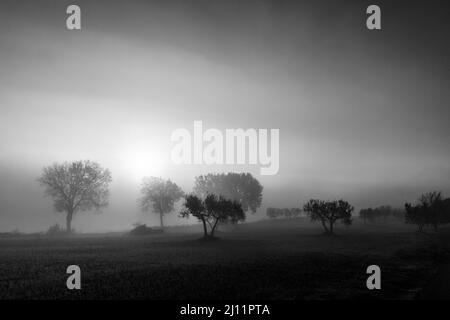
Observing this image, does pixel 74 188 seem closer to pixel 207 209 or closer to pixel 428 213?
pixel 207 209

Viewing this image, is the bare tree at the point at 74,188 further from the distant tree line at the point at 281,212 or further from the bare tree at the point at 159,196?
the distant tree line at the point at 281,212

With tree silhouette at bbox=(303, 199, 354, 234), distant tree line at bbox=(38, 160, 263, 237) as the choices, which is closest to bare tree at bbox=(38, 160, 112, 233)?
distant tree line at bbox=(38, 160, 263, 237)

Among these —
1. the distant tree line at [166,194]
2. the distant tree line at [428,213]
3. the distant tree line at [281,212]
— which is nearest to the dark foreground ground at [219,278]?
the distant tree line at [166,194]

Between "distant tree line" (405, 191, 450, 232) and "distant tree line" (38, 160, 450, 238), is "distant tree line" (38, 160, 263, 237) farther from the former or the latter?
"distant tree line" (405, 191, 450, 232)

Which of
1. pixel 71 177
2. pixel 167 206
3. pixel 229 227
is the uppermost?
pixel 71 177

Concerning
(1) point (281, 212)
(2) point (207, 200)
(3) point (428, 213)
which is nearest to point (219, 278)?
(2) point (207, 200)

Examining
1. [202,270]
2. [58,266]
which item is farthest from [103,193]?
[202,270]

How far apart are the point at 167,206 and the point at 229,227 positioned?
26076 millimetres

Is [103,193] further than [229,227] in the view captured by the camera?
No
